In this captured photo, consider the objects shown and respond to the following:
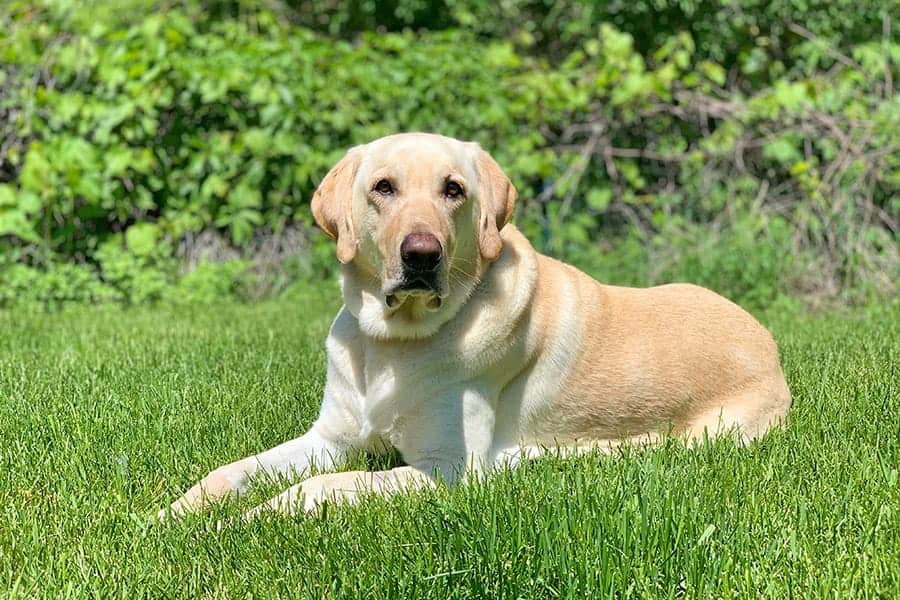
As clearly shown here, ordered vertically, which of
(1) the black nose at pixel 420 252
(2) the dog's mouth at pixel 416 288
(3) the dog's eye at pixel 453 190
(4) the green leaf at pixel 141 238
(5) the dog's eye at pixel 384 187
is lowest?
(4) the green leaf at pixel 141 238

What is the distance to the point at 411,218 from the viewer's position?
2.96 metres

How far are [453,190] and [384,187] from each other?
217mm

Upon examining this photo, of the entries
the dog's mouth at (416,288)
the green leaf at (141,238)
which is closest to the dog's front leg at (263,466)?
the dog's mouth at (416,288)

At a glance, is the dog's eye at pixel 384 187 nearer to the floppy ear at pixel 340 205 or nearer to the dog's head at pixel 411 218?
the dog's head at pixel 411 218

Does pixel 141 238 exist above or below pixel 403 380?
below

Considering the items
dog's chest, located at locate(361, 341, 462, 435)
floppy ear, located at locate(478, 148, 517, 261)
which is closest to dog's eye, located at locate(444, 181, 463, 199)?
floppy ear, located at locate(478, 148, 517, 261)

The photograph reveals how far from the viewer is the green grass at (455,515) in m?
2.28

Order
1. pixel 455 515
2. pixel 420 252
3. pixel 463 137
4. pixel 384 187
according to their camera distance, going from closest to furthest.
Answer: pixel 455 515, pixel 420 252, pixel 384 187, pixel 463 137

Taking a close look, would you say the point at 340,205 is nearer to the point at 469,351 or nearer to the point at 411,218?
the point at 411,218

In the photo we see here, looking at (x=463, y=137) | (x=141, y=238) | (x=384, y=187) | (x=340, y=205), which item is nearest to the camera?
(x=384, y=187)

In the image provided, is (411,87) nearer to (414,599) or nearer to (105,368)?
(105,368)

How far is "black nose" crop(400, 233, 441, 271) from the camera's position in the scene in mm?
2883

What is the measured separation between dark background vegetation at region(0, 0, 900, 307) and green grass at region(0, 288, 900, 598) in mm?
3222

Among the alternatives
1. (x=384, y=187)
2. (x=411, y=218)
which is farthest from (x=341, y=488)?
(x=384, y=187)
